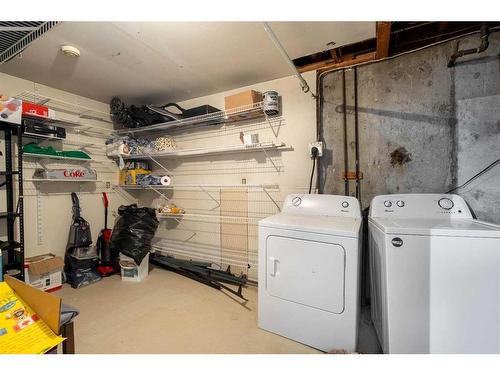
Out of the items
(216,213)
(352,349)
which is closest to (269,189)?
(216,213)

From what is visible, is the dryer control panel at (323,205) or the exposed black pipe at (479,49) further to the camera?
the dryer control panel at (323,205)

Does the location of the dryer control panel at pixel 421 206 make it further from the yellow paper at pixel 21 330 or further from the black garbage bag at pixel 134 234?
the black garbage bag at pixel 134 234

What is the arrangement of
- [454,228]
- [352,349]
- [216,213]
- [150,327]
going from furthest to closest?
[216,213]
[150,327]
[352,349]
[454,228]

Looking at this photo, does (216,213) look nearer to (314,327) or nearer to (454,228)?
(314,327)

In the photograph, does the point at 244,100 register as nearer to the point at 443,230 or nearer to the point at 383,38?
the point at 383,38

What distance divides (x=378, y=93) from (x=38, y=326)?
8.55 feet

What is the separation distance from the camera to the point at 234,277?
2604 millimetres

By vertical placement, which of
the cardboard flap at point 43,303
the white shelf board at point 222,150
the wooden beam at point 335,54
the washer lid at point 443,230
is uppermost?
the wooden beam at point 335,54

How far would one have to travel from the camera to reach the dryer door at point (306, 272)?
5.03 feet

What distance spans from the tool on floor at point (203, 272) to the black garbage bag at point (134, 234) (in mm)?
415

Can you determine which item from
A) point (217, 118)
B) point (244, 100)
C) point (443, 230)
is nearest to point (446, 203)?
point (443, 230)

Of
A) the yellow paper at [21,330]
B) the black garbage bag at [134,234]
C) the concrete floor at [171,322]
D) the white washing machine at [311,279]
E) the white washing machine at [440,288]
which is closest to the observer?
the yellow paper at [21,330]

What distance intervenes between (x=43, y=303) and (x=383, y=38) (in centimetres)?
246

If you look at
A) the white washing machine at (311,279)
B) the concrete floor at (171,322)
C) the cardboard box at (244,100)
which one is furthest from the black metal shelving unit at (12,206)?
the white washing machine at (311,279)
